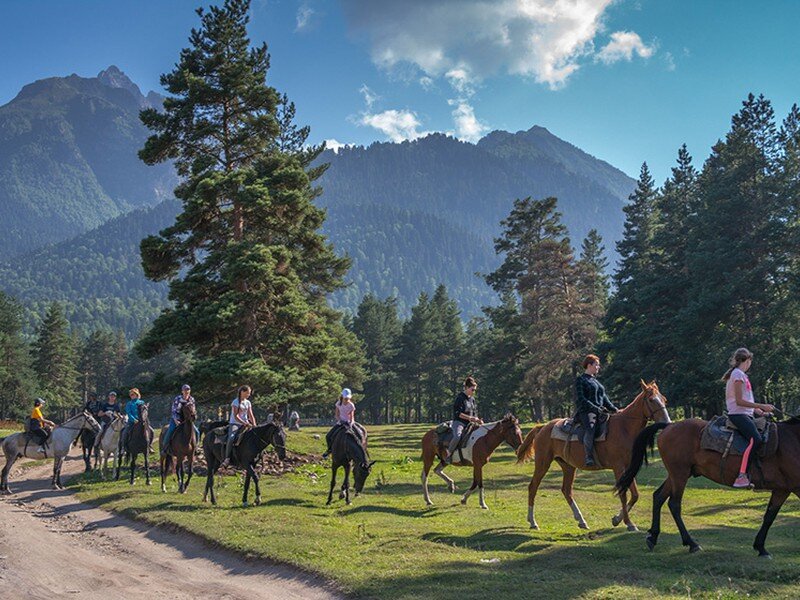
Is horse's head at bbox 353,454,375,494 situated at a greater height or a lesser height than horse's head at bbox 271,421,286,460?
lesser

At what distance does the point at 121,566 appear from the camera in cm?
1252

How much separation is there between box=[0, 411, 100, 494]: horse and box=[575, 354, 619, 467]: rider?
18.4 m

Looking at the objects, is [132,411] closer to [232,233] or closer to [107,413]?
[107,413]

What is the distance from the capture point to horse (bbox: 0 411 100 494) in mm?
22141

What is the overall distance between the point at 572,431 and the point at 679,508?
3.16 m

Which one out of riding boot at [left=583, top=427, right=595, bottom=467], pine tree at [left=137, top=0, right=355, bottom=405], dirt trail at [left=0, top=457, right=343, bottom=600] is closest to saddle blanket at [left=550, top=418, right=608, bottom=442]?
riding boot at [left=583, top=427, right=595, bottom=467]

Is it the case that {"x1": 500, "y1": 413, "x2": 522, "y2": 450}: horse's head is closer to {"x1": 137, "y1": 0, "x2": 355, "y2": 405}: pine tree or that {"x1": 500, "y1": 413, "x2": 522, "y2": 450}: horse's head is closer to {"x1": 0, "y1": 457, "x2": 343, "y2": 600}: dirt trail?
{"x1": 0, "y1": 457, "x2": 343, "y2": 600}: dirt trail

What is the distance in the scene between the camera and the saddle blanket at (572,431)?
13.9 meters

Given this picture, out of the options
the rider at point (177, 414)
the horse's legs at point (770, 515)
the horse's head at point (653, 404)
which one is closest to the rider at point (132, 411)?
the rider at point (177, 414)

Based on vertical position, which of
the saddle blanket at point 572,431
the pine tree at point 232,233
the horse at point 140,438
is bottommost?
the horse at point 140,438

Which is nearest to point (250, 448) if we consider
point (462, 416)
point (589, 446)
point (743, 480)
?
point (462, 416)

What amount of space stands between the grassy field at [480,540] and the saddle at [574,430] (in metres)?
2.01

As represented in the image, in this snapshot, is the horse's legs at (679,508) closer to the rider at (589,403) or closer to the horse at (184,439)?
the rider at (589,403)

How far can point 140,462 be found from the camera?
2802cm
